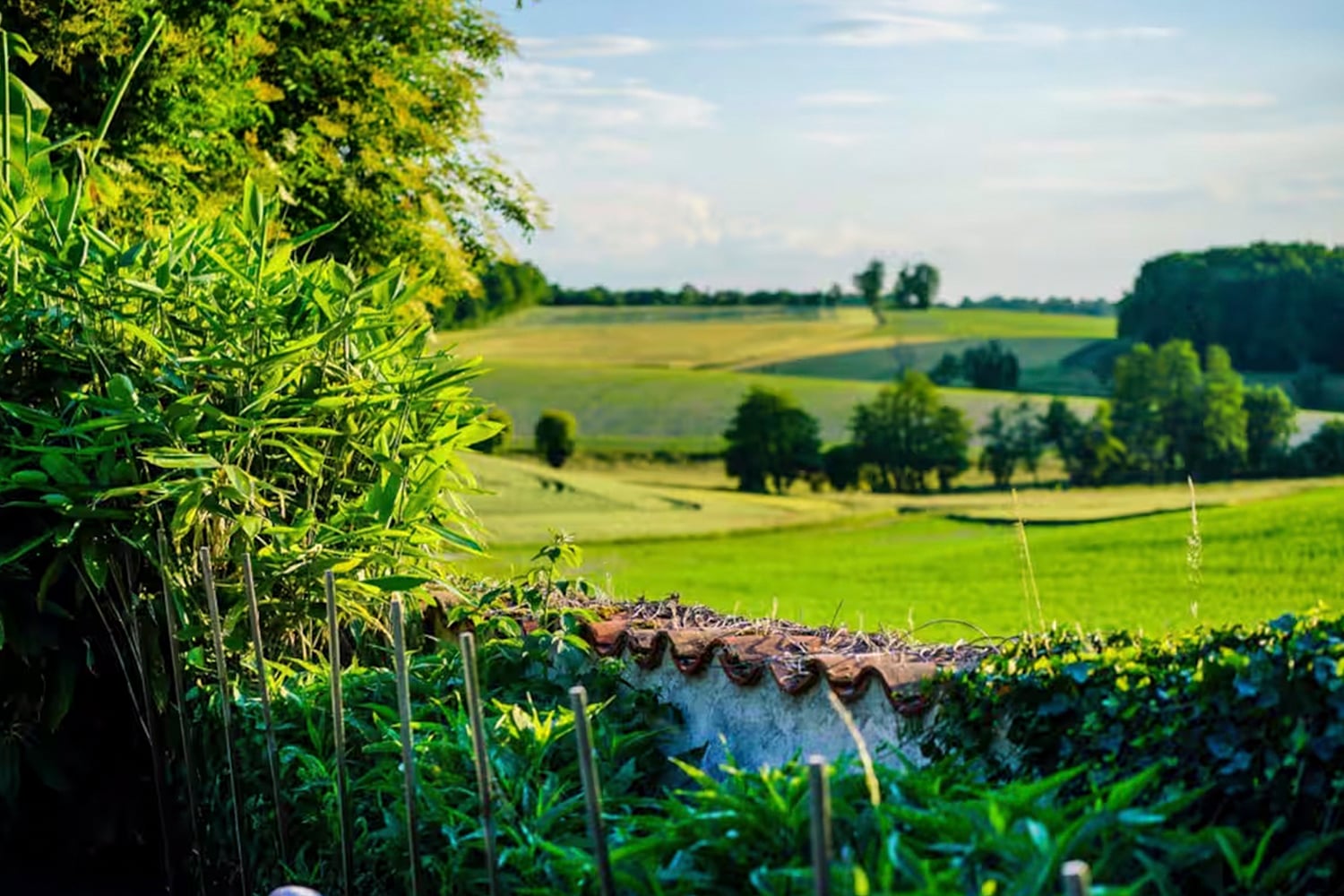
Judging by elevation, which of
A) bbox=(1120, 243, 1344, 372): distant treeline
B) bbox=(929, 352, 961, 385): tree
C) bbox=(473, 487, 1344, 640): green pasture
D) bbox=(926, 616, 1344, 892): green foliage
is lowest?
bbox=(473, 487, 1344, 640): green pasture

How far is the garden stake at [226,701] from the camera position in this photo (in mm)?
3799

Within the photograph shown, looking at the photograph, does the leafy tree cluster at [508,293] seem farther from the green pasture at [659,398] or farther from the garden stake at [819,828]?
the garden stake at [819,828]

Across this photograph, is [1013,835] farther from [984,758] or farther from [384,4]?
[384,4]

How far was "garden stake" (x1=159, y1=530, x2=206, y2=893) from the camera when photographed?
4.04 meters

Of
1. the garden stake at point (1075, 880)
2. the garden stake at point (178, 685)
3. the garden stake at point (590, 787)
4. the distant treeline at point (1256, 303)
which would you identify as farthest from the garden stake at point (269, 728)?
the distant treeline at point (1256, 303)

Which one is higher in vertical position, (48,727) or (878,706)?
(878,706)

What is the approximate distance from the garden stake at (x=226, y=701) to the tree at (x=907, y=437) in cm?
2349

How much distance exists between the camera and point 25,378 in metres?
4.21

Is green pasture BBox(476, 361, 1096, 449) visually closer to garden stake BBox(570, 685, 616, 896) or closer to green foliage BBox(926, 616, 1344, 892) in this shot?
green foliage BBox(926, 616, 1344, 892)

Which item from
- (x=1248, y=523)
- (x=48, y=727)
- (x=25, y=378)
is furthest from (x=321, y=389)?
(x=1248, y=523)

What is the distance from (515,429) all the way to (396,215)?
606 inches

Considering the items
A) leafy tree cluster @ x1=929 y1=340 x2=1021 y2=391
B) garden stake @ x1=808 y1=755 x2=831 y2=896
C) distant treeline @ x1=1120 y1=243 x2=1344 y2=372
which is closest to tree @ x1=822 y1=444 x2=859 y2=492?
leafy tree cluster @ x1=929 y1=340 x2=1021 y2=391

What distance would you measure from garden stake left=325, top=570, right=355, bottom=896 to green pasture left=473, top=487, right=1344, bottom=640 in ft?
33.1

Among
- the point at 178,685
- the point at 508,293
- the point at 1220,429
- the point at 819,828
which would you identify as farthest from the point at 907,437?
the point at 819,828
